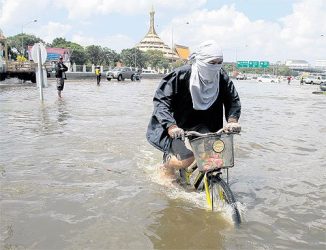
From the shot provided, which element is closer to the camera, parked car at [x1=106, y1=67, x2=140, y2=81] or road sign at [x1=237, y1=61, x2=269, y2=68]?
parked car at [x1=106, y1=67, x2=140, y2=81]

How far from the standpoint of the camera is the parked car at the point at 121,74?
1670 inches

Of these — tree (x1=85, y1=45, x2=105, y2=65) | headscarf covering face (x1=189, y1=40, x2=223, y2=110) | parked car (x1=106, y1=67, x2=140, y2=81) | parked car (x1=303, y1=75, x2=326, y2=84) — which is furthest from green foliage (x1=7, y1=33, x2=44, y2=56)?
headscarf covering face (x1=189, y1=40, x2=223, y2=110)

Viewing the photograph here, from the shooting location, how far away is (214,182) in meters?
3.77

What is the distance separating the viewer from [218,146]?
11.5ft

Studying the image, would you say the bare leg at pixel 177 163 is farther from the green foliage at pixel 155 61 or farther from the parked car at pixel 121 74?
the green foliage at pixel 155 61

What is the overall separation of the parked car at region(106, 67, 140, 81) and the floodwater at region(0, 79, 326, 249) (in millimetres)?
34163

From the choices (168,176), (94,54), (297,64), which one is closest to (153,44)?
(94,54)

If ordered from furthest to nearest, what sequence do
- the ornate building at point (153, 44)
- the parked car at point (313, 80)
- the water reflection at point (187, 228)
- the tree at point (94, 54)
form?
the ornate building at point (153, 44) → the tree at point (94, 54) → the parked car at point (313, 80) → the water reflection at point (187, 228)

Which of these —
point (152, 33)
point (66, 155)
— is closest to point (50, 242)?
point (66, 155)

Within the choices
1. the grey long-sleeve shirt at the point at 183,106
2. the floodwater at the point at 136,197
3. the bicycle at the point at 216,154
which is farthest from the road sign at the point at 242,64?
the bicycle at the point at 216,154

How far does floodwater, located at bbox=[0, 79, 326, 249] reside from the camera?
3.45 meters

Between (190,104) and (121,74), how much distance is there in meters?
39.2

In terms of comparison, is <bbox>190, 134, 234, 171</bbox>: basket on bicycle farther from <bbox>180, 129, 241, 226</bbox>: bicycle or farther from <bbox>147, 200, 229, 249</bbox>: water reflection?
<bbox>147, 200, 229, 249</bbox>: water reflection

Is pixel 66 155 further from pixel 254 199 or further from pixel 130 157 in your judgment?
pixel 254 199
